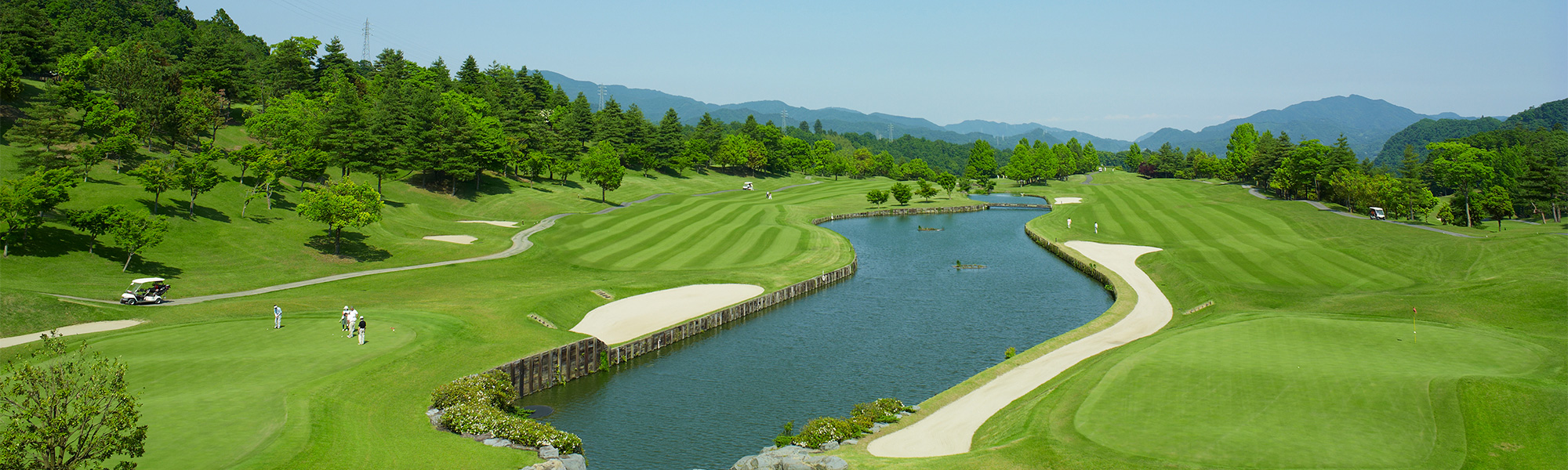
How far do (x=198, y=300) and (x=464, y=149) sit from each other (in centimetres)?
5577

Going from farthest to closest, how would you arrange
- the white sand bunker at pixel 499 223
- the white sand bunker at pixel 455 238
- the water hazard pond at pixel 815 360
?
the white sand bunker at pixel 499 223 < the white sand bunker at pixel 455 238 < the water hazard pond at pixel 815 360

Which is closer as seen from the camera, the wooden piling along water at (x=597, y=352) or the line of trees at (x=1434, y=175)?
the wooden piling along water at (x=597, y=352)

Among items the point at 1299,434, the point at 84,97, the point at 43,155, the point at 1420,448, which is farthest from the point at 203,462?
the point at 84,97

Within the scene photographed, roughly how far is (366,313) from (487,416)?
1855cm

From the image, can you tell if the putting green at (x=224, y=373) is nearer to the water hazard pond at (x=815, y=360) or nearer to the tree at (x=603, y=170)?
the water hazard pond at (x=815, y=360)

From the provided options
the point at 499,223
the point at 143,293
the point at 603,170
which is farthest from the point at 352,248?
the point at 603,170

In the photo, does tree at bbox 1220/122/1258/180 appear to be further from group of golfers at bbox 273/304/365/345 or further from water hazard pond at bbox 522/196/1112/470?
group of golfers at bbox 273/304/365/345

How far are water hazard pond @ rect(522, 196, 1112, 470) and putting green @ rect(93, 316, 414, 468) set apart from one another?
9235 mm

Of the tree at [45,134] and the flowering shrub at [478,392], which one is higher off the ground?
the tree at [45,134]

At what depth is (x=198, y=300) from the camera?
4478 cm

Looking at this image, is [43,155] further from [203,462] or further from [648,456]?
[648,456]

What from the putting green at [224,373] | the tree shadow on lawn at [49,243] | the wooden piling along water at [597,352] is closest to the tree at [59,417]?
the putting green at [224,373]

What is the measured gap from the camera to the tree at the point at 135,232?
47438 mm

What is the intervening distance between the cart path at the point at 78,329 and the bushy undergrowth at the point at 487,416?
1809cm
